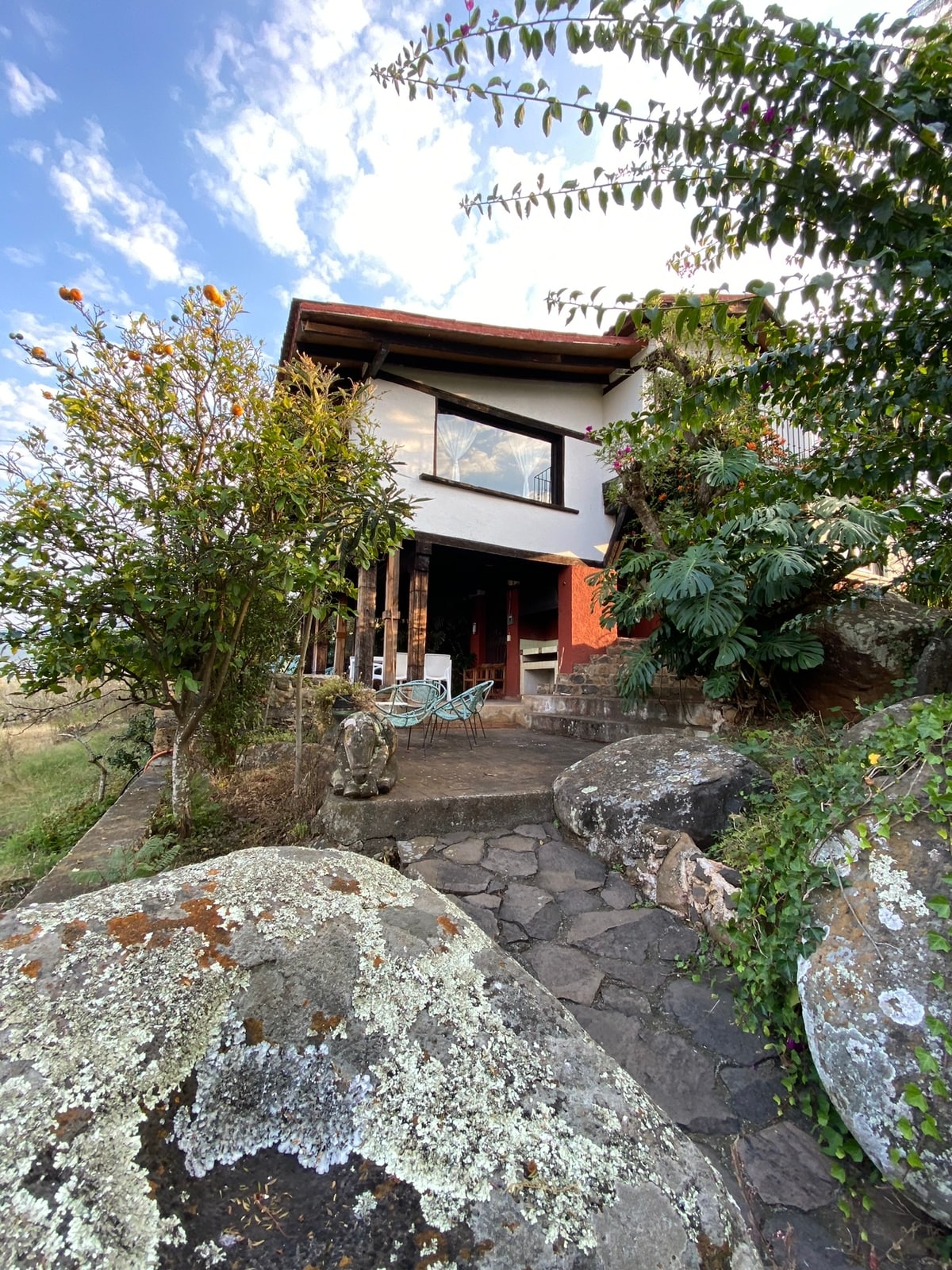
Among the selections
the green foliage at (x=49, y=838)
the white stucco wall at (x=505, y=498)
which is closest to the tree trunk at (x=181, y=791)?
the green foliage at (x=49, y=838)

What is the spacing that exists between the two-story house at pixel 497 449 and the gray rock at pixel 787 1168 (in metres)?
6.05

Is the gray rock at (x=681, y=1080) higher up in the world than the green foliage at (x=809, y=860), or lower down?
lower down

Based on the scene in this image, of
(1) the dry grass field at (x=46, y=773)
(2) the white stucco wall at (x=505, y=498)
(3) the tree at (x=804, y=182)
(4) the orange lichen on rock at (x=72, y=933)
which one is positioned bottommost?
(1) the dry grass field at (x=46, y=773)

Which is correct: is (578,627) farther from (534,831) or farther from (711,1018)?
(711,1018)

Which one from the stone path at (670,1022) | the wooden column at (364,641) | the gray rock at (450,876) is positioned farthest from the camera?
the wooden column at (364,641)

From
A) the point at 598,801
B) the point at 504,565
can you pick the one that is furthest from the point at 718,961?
the point at 504,565

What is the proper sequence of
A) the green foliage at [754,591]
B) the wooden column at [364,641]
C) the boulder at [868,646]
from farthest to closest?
the wooden column at [364,641], the green foliage at [754,591], the boulder at [868,646]

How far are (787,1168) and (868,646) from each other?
123 inches

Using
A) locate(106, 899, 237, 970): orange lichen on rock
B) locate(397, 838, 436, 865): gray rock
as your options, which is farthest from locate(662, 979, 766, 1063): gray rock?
locate(106, 899, 237, 970): orange lichen on rock

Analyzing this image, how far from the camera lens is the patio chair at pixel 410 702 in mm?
4336

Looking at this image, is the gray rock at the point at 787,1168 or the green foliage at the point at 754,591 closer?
the gray rock at the point at 787,1168

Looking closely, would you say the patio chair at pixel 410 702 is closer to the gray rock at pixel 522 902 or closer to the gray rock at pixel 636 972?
the gray rock at pixel 522 902

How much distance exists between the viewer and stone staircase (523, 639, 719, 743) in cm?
491

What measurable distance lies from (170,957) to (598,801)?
204cm
